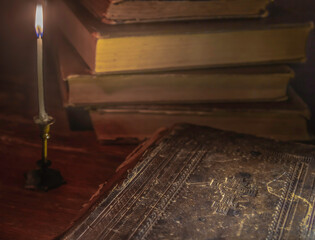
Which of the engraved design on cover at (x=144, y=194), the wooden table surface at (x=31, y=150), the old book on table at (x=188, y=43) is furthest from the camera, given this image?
the old book on table at (x=188, y=43)

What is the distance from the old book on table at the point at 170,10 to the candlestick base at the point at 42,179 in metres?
0.37

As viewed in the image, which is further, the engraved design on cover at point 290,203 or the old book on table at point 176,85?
the old book on table at point 176,85

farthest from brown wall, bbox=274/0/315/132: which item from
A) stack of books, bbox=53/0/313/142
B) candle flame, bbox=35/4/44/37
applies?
candle flame, bbox=35/4/44/37

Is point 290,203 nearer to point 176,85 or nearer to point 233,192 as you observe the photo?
point 233,192

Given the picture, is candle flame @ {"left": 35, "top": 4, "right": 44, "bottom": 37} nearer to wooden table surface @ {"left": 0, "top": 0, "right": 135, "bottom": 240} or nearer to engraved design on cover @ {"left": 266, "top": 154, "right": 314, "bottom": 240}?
wooden table surface @ {"left": 0, "top": 0, "right": 135, "bottom": 240}

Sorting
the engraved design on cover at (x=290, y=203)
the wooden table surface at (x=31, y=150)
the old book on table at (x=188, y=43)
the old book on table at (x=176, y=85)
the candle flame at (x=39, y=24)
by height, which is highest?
the candle flame at (x=39, y=24)

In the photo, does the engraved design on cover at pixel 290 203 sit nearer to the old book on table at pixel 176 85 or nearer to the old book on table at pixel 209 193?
the old book on table at pixel 209 193

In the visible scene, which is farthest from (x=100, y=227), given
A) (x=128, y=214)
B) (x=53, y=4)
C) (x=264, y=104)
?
(x=53, y=4)

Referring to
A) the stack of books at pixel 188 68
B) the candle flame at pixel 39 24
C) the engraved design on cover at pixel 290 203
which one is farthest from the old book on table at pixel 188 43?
the engraved design on cover at pixel 290 203

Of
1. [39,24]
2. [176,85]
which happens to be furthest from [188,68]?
[39,24]

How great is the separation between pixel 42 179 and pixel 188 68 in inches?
17.5

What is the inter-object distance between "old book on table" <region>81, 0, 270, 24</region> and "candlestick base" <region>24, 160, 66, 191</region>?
37cm

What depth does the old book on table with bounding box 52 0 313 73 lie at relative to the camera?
3.66 feet

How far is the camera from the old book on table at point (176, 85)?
3.81 feet
